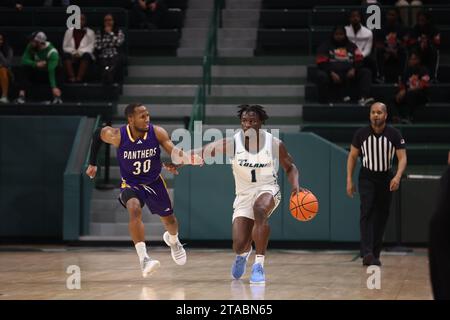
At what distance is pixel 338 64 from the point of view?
17266mm

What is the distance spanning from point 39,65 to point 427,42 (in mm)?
6954

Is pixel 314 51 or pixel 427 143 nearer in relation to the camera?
pixel 427 143

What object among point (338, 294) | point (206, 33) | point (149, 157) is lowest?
point (338, 294)

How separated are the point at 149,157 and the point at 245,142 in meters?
Answer: 1.16

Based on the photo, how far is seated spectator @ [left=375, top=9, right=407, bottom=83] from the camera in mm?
17625

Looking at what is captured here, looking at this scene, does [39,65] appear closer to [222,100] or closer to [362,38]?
[222,100]

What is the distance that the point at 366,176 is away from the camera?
12352 mm

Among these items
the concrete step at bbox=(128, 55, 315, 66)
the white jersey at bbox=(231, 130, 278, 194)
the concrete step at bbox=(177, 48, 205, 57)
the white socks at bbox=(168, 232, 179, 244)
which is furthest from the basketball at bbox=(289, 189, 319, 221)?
the concrete step at bbox=(177, 48, 205, 57)

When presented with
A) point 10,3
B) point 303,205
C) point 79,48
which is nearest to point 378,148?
point 303,205

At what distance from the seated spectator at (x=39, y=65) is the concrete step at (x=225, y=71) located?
1686 mm

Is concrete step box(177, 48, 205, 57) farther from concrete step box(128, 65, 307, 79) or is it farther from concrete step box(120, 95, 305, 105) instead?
concrete step box(120, 95, 305, 105)

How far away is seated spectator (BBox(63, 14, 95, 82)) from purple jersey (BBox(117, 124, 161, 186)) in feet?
24.5

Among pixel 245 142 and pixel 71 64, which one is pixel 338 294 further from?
pixel 71 64

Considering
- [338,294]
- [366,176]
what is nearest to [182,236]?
[366,176]
